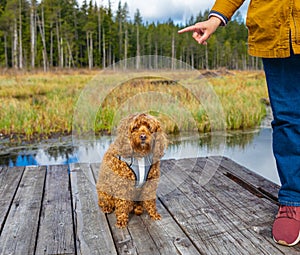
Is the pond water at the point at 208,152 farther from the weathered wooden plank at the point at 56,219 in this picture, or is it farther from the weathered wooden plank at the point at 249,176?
the weathered wooden plank at the point at 56,219

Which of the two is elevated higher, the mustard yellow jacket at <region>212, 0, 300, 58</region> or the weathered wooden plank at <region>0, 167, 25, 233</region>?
the mustard yellow jacket at <region>212, 0, 300, 58</region>

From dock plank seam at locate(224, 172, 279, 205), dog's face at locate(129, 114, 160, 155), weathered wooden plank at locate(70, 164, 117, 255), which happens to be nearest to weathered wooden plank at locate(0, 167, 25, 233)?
weathered wooden plank at locate(70, 164, 117, 255)

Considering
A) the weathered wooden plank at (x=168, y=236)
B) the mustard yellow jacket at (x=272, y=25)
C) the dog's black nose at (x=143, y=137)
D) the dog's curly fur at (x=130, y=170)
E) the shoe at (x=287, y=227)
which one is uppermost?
the mustard yellow jacket at (x=272, y=25)

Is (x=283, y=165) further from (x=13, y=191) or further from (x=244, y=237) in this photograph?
(x=13, y=191)

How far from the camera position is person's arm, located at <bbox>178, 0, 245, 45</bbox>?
6.21 feet

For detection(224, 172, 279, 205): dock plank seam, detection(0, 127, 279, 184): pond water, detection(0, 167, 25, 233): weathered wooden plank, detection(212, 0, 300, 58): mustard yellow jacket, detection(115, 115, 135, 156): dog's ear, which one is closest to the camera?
detection(212, 0, 300, 58): mustard yellow jacket

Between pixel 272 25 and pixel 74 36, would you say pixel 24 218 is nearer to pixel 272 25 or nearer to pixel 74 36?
pixel 272 25

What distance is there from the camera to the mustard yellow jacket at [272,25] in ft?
5.70

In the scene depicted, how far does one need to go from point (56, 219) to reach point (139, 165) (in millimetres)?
615

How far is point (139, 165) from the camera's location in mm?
2094

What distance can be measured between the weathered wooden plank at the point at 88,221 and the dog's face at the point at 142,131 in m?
0.50

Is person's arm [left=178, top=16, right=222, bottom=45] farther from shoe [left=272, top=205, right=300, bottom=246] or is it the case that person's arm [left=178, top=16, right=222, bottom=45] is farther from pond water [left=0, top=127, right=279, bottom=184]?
pond water [left=0, top=127, right=279, bottom=184]

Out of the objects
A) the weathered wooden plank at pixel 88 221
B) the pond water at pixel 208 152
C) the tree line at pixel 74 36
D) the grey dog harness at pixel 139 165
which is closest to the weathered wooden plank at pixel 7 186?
the weathered wooden plank at pixel 88 221

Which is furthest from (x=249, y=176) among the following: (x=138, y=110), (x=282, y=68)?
(x=282, y=68)
